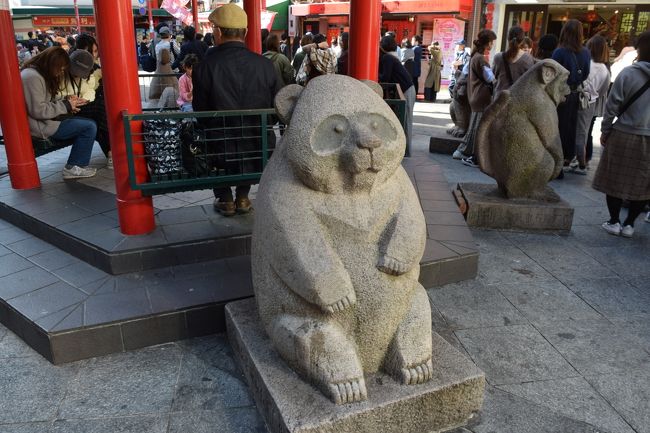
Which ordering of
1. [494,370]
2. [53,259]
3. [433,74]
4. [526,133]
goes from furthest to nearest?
[433,74], [526,133], [53,259], [494,370]

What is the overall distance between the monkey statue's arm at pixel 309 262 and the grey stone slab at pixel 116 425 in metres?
1.05

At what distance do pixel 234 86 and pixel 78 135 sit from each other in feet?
8.31

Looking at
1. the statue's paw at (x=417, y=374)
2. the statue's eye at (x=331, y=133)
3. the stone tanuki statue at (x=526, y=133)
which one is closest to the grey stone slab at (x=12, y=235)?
the statue's eye at (x=331, y=133)

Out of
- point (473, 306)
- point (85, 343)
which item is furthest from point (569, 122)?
point (85, 343)

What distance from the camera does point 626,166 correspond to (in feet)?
16.3

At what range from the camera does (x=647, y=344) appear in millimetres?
3396

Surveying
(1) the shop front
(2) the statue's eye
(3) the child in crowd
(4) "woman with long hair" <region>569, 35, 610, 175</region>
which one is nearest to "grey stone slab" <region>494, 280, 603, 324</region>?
(2) the statue's eye

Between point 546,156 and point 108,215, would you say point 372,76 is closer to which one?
point 546,156

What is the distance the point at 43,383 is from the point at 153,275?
41.7 inches

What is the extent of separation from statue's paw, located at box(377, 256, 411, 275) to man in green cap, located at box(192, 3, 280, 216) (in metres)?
2.11

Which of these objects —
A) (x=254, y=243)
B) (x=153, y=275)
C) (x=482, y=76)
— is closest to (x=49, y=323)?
(x=153, y=275)

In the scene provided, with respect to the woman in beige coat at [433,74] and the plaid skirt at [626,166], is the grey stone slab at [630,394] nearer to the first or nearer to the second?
the plaid skirt at [626,166]

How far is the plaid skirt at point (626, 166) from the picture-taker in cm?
488

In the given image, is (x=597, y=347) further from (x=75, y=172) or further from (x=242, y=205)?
(x=75, y=172)
